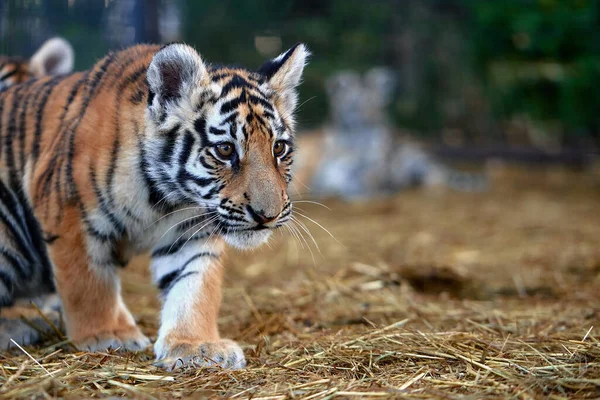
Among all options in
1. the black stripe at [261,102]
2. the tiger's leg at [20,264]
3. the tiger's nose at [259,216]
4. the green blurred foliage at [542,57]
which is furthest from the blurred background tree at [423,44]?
the tiger's nose at [259,216]

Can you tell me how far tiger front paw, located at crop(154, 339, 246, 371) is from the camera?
7.89 ft

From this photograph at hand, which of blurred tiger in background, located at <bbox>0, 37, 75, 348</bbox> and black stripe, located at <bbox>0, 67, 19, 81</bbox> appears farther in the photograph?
black stripe, located at <bbox>0, 67, 19, 81</bbox>

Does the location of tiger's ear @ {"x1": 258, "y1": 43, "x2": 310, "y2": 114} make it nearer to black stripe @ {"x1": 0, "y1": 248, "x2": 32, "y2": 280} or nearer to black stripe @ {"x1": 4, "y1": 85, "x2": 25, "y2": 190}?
black stripe @ {"x1": 4, "y1": 85, "x2": 25, "y2": 190}

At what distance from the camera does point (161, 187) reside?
8.69 ft

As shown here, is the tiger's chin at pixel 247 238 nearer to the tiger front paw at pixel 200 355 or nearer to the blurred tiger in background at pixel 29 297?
the tiger front paw at pixel 200 355

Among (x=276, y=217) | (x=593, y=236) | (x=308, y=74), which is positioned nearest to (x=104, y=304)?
(x=276, y=217)

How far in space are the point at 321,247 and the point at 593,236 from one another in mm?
2209

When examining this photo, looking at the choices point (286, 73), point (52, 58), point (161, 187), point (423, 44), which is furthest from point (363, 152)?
point (161, 187)

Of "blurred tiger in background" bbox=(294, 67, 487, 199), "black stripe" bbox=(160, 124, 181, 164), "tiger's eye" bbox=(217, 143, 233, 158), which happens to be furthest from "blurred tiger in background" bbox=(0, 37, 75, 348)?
"blurred tiger in background" bbox=(294, 67, 487, 199)

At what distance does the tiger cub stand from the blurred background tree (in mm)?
1193

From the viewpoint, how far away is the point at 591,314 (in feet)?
10.3

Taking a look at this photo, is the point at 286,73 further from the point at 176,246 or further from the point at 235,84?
the point at 176,246

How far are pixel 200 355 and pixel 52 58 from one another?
7.72ft

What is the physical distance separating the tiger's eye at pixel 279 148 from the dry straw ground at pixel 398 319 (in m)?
0.74
